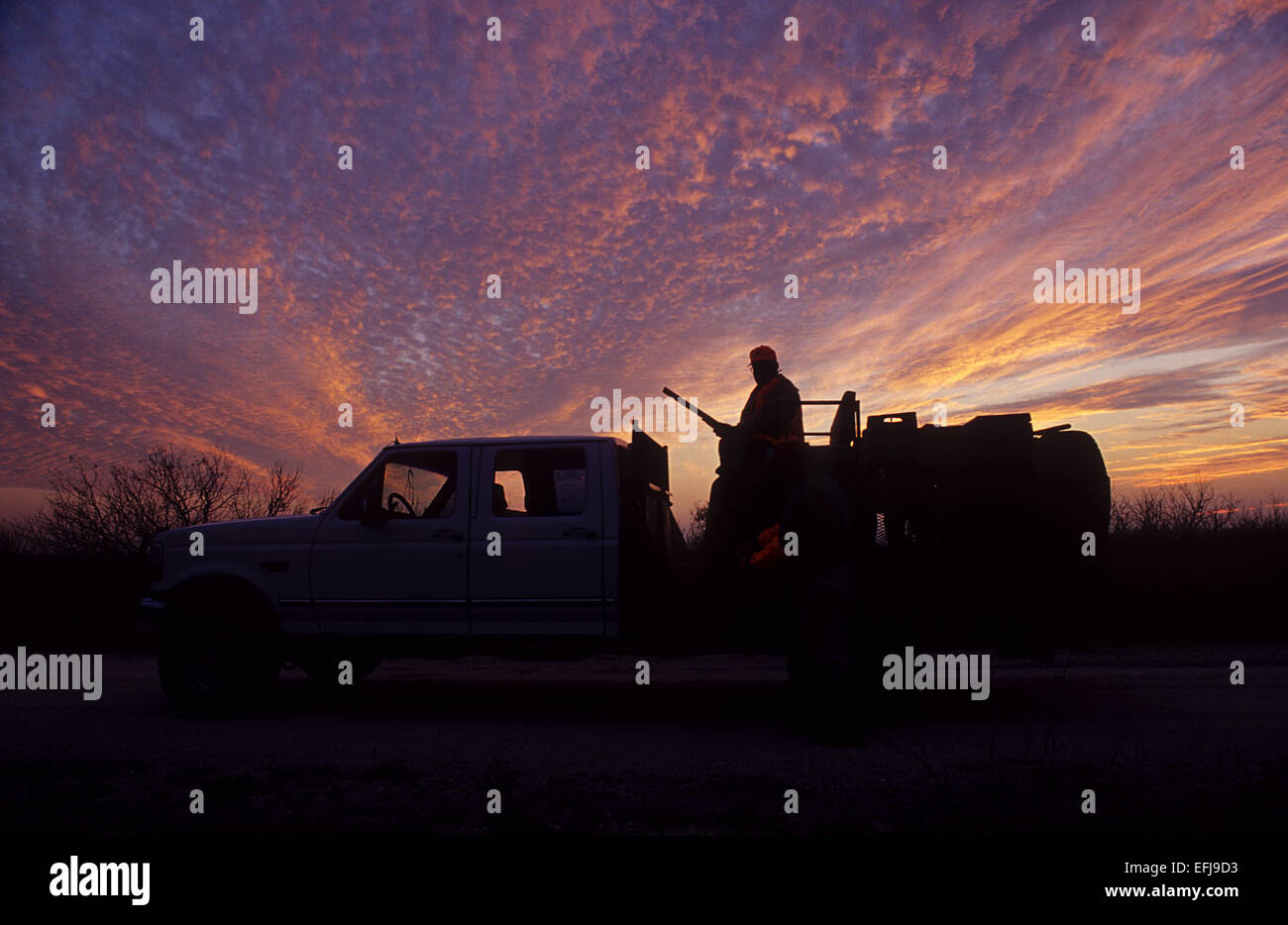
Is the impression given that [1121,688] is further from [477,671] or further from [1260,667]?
[477,671]

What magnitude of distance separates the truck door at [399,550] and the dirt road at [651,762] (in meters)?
0.87

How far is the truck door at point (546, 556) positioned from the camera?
18.6ft

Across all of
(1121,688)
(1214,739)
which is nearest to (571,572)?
(1214,739)

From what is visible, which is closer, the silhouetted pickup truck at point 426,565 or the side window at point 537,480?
the silhouetted pickup truck at point 426,565

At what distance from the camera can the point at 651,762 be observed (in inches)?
176

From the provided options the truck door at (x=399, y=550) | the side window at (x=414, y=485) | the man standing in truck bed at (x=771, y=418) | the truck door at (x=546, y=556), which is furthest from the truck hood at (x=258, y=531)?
the man standing in truck bed at (x=771, y=418)

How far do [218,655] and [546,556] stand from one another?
117 inches

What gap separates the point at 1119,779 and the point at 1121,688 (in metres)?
3.43

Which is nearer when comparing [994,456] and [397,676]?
[994,456]

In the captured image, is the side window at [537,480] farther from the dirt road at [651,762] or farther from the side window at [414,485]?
the dirt road at [651,762]

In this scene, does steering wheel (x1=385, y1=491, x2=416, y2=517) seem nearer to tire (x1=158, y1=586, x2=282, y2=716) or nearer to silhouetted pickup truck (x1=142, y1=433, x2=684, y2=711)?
silhouetted pickup truck (x1=142, y1=433, x2=684, y2=711)
